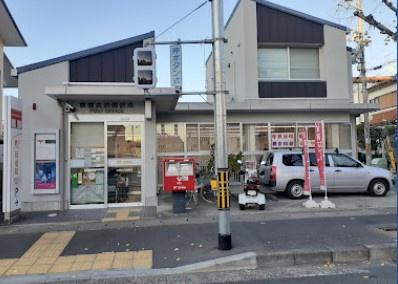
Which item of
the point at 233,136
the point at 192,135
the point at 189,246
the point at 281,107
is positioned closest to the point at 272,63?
the point at 281,107

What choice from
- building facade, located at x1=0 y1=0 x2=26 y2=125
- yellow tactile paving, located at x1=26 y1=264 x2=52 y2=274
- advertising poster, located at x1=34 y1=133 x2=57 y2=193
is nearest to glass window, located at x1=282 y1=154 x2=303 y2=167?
advertising poster, located at x1=34 y1=133 x2=57 y2=193

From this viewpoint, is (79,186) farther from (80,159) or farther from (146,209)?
(146,209)

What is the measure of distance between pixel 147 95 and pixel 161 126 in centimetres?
452

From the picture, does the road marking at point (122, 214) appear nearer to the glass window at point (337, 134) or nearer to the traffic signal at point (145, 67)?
the traffic signal at point (145, 67)

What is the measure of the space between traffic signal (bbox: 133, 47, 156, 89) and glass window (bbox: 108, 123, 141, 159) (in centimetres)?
486

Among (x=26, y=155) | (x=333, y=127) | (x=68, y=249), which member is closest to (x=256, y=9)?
(x=333, y=127)

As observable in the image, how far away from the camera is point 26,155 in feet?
38.0

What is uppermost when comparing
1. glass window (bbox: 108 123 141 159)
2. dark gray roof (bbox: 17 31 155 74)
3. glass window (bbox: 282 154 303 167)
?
dark gray roof (bbox: 17 31 155 74)

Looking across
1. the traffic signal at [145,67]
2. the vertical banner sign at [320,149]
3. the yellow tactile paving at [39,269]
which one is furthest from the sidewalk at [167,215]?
the traffic signal at [145,67]

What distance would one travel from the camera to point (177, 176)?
433 inches

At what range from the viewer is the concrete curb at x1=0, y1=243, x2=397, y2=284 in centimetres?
606

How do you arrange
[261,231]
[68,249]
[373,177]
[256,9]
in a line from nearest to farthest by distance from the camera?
[68,249]
[261,231]
[373,177]
[256,9]

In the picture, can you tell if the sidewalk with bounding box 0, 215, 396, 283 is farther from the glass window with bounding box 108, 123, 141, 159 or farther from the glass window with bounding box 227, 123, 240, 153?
the glass window with bounding box 227, 123, 240, 153

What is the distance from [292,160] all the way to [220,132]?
7.15 m
